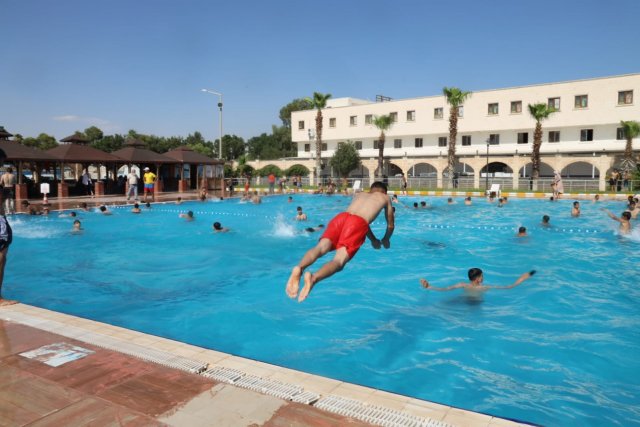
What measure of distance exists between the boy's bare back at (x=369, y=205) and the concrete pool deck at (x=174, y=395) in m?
2.13

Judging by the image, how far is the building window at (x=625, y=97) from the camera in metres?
36.9

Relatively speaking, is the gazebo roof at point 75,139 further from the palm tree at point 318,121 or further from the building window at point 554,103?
the building window at point 554,103

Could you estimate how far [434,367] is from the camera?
6297mm

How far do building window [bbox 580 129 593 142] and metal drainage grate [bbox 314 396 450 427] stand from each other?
140ft

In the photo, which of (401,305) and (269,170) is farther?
(269,170)

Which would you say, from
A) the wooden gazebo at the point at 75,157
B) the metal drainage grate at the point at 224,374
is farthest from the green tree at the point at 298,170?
the metal drainage grate at the point at 224,374

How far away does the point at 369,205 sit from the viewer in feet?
19.2

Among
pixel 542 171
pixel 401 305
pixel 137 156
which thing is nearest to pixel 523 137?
pixel 542 171

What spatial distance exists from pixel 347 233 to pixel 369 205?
1.85 feet

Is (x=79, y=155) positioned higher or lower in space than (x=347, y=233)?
higher

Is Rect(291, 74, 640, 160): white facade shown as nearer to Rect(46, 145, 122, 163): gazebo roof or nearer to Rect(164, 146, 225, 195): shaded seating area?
Rect(164, 146, 225, 195): shaded seating area

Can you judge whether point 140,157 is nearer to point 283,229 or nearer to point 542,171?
point 283,229

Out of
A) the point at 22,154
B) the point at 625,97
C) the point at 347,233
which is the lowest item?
the point at 347,233

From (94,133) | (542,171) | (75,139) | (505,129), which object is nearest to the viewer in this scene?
(75,139)
